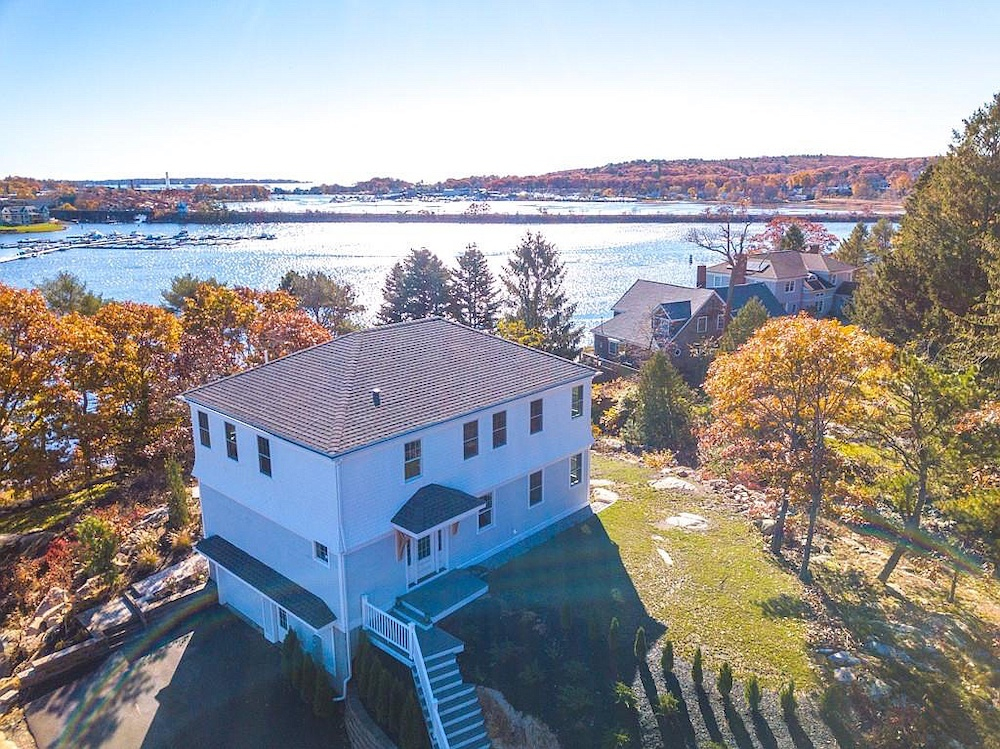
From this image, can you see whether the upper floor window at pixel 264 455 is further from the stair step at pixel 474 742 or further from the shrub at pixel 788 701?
the shrub at pixel 788 701

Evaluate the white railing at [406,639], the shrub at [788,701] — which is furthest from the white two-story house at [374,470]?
the shrub at [788,701]

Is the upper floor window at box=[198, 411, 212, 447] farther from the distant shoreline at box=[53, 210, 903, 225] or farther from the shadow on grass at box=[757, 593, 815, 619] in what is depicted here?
the distant shoreline at box=[53, 210, 903, 225]

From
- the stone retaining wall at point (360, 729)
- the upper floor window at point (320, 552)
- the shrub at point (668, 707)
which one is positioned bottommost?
the stone retaining wall at point (360, 729)

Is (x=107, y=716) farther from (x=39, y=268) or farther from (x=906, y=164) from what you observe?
(x=906, y=164)

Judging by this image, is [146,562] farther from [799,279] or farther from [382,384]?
A: [799,279]

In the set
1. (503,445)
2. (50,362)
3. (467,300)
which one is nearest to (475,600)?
(503,445)

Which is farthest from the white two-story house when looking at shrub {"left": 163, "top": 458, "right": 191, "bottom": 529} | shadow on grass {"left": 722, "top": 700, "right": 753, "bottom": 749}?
shadow on grass {"left": 722, "top": 700, "right": 753, "bottom": 749}

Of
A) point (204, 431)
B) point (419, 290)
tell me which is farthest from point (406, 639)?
point (419, 290)
